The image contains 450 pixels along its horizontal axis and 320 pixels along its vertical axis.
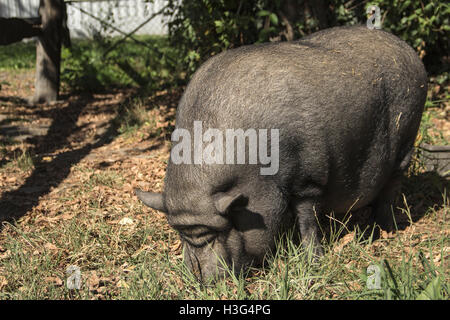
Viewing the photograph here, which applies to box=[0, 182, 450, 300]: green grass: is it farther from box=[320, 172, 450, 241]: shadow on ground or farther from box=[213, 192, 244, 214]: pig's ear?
box=[213, 192, 244, 214]: pig's ear

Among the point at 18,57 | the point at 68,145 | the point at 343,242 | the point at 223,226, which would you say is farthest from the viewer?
the point at 18,57

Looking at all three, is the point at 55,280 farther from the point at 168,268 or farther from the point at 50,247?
the point at 168,268

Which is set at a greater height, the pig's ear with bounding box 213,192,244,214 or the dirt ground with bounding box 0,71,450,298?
the pig's ear with bounding box 213,192,244,214

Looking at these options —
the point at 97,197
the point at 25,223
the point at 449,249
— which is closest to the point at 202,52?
the point at 97,197

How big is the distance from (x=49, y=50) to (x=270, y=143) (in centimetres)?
733

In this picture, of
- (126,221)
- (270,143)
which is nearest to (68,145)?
(126,221)

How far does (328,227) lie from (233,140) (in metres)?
1.68

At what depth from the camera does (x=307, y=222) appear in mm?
3455

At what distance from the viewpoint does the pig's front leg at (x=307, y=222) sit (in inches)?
135

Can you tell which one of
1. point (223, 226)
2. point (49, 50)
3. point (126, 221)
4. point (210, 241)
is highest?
point (49, 50)

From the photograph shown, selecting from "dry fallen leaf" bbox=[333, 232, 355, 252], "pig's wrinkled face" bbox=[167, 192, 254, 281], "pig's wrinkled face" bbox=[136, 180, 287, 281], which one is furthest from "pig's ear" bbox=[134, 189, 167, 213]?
"dry fallen leaf" bbox=[333, 232, 355, 252]

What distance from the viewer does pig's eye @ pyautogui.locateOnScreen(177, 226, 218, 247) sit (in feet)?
10.3

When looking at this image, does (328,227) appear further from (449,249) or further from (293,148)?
(293,148)

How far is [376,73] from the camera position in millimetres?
3557
